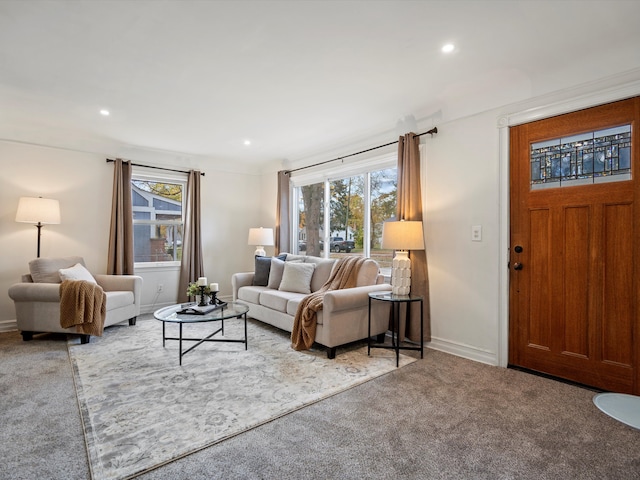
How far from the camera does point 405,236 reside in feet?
10.6

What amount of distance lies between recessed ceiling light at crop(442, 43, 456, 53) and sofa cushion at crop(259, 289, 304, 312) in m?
2.70

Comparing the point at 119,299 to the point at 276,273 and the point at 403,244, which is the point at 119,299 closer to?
the point at 276,273

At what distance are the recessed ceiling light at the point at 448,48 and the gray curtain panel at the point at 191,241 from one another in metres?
4.18

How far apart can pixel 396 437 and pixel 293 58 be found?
2634 mm

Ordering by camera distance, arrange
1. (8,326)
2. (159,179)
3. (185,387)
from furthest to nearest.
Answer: (159,179) < (8,326) < (185,387)

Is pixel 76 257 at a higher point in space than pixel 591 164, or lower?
lower

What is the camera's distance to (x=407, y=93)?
3.16m

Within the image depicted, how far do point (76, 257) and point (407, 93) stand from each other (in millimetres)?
4343

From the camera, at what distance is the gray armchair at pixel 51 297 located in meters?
3.54

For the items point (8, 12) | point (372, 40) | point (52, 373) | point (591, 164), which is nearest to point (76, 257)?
point (52, 373)

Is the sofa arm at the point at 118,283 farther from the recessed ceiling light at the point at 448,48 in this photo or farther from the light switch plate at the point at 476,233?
the recessed ceiling light at the point at 448,48

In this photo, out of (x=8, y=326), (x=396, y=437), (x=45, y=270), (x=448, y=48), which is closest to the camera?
(x=396, y=437)

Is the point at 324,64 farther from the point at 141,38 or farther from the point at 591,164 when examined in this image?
the point at 591,164

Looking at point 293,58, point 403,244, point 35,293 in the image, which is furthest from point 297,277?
point 35,293
